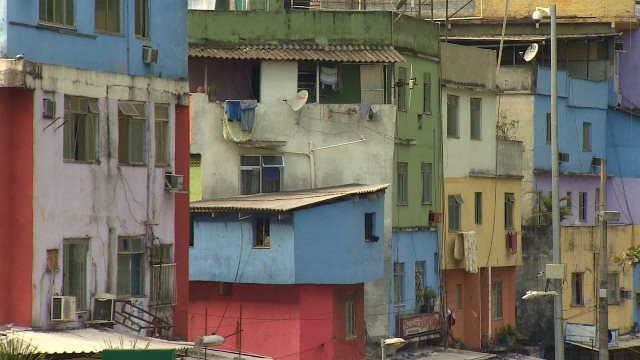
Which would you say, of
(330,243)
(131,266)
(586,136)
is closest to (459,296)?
(330,243)

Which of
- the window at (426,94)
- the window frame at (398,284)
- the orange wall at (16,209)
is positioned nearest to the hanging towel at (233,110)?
the window frame at (398,284)

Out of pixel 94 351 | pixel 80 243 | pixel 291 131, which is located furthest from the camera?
pixel 291 131

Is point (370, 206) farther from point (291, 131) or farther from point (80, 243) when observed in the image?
point (80, 243)

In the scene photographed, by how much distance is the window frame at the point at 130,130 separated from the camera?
32.2 m

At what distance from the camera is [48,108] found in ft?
98.3

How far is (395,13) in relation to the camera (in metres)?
44.9

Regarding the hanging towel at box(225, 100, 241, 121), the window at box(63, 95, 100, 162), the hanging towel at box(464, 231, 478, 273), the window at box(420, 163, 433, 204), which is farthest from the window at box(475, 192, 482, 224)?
the window at box(63, 95, 100, 162)

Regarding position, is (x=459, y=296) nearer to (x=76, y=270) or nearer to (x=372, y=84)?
(x=372, y=84)

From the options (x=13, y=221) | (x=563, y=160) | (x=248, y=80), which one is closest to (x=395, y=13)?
(x=248, y=80)

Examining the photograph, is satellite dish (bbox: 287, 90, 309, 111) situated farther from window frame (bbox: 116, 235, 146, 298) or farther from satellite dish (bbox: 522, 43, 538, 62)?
satellite dish (bbox: 522, 43, 538, 62)

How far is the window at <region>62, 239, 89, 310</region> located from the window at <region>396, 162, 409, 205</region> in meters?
15.4

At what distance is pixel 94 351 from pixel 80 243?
3071 mm

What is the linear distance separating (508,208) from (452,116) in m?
4.28

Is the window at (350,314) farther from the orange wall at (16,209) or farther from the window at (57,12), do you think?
the orange wall at (16,209)
